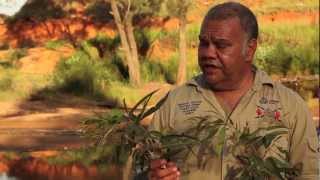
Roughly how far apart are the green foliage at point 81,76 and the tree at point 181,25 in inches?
16.3

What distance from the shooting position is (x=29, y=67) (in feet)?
14.3

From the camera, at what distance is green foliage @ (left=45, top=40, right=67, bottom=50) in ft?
14.8

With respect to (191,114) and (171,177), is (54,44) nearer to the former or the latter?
(191,114)

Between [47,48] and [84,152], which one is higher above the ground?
[47,48]

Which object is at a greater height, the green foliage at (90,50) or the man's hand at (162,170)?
the man's hand at (162,170)

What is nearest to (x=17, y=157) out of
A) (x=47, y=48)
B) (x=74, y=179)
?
(x=74, y=179)

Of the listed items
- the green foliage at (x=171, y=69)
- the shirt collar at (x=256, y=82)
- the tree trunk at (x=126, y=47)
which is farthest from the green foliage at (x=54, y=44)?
the shirt collar at (x=256, y=82)

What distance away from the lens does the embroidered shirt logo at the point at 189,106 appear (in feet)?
4.40

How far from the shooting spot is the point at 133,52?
4812 millimetres

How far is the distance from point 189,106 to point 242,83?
10cm

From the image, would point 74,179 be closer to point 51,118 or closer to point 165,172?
point 51,118

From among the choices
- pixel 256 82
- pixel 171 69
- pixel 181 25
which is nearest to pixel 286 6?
pixel 181 25

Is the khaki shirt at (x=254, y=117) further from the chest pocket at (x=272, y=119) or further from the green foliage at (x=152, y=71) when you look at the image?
the green foliage at (x=152, y=71)

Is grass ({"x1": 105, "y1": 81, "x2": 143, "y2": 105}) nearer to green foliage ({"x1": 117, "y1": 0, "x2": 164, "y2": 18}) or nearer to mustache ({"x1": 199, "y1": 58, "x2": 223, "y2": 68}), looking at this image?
green foliage ({"x1": 117, "y1": 0, "x2": 164, "y2": 18})
